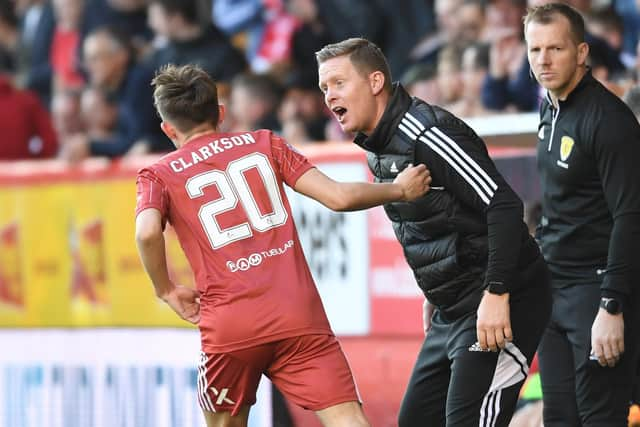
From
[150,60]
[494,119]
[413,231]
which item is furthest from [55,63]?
[413,231]

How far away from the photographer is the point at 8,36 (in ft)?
42.1

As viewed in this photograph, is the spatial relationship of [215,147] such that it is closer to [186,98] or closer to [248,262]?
[186,98]

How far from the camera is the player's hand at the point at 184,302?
5.62 meters

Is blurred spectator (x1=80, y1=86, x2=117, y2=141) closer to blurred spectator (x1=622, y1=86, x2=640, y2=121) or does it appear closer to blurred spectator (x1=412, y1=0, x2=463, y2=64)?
blurred spectator (x1=412, y1=0, x2=463, y2=64)

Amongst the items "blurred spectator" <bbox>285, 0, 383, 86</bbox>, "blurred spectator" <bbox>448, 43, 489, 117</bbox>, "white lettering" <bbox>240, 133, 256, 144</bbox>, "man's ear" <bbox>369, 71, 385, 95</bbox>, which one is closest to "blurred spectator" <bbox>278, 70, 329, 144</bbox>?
"blurred spectator" <bbox>285, 0, 383, 86</bbox>

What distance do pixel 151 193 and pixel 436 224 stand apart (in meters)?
1.16

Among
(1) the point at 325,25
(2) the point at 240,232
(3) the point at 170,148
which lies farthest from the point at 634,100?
(1) the point at 325,25

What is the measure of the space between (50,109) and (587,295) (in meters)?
7.50

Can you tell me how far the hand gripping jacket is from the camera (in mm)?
5125

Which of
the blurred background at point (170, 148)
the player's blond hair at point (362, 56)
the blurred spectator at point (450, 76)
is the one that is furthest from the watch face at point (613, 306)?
the blurred spectator at point (450, 76)

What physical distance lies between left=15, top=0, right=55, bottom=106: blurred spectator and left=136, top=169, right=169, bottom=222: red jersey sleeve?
22.7 ft

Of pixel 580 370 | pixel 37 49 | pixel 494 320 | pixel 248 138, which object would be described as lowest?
pixel 580 370

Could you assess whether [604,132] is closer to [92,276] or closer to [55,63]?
[92,276]

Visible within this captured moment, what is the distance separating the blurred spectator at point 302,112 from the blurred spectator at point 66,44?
8.74ft
